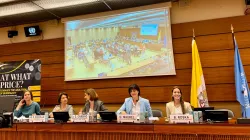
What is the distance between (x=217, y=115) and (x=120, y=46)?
2670mm

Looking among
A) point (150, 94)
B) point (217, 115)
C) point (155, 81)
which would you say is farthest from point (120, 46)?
point (217, 115)

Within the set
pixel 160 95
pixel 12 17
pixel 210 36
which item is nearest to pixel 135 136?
pixel 160 95

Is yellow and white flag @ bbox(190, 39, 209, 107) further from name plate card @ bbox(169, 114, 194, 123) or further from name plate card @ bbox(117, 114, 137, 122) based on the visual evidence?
name plate card @ bbox(117, 114, 137, 122)

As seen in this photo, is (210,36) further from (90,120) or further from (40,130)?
(40,130)

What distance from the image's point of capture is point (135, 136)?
238cm

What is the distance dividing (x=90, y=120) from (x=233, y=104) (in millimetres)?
2578

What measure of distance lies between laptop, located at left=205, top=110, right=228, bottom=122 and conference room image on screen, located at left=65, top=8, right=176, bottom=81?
189 centimetres

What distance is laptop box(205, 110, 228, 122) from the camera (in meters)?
2.35

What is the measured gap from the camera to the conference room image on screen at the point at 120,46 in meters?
4.36

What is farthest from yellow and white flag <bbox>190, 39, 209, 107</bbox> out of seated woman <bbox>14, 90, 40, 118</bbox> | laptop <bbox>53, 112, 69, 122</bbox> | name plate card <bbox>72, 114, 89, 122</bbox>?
seated woman <bbox>14, 90, 40, 118</bbox>

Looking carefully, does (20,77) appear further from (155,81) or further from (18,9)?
(155,81)

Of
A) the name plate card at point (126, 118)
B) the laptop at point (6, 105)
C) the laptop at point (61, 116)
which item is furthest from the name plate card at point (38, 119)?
the name plate card at point (126, 118)

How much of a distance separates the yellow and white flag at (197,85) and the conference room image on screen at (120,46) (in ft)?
1.30

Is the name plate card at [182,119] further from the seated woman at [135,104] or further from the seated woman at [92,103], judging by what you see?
the seated woman at [92,103]
